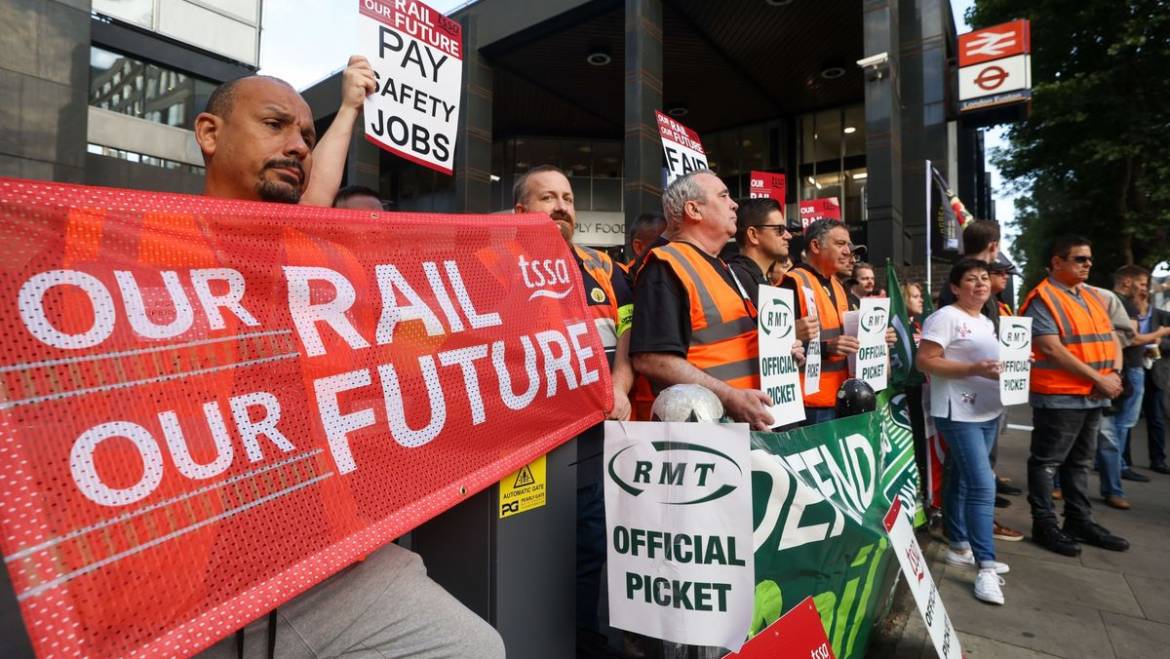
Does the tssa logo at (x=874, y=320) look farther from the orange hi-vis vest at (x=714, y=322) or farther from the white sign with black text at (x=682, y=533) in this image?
the white sign with black text at (x=682, y=533)

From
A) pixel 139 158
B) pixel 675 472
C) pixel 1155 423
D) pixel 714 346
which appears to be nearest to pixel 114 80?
pixel 139 158

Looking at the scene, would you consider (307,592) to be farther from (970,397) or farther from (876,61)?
(876,61)

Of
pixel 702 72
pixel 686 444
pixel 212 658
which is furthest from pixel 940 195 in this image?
pixel 212 658

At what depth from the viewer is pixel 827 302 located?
12.4 feet

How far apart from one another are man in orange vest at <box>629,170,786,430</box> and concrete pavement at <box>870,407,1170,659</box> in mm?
1567

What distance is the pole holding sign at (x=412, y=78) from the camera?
322cm

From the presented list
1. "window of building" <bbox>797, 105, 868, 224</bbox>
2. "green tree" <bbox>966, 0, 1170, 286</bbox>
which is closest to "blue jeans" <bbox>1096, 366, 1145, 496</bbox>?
"green tree" <bbox>966, 0, 1170, 286</bbox>

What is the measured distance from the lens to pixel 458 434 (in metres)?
1.47

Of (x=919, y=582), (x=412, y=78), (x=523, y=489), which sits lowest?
(x=919, y=582)

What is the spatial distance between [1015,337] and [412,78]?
4.03 m

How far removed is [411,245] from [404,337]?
0.86ft

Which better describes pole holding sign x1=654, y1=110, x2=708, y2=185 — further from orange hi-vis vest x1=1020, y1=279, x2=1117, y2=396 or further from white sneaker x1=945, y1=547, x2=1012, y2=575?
white sneaker x1=945, y1=547, x2=1012, y2=575

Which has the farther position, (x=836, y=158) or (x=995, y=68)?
(x=836, y=158)

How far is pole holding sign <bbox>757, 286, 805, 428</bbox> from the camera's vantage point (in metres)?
2.55
